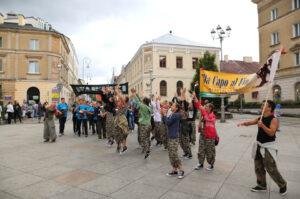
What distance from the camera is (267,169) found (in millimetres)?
3879

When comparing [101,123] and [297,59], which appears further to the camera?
[297,59]

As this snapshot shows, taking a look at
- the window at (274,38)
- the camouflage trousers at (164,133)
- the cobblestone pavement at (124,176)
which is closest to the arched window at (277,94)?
the window at (274,38)

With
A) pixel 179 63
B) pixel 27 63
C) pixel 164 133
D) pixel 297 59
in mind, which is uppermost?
pixel 179 63

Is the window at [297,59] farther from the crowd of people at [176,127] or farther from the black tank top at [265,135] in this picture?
the black tank top at [265,135]

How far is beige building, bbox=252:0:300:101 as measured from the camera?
25.3 metres

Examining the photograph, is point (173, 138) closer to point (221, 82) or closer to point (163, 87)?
point (221, 82)

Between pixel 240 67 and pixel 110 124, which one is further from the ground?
pixel 240 67

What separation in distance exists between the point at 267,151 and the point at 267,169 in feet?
1.11

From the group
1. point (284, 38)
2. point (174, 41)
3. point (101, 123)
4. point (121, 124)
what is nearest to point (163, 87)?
point (174, 41)

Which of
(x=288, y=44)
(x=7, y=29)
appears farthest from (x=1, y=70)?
(x=288, y=44)

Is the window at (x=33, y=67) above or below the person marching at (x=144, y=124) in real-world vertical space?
above

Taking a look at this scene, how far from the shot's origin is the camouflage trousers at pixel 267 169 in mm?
3789

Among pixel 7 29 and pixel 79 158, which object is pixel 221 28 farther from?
pixel 7 29

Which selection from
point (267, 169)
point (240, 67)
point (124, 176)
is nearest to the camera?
point (267, 169)
